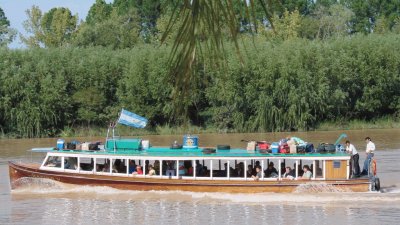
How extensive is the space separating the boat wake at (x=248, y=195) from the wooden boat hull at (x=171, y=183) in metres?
0.13

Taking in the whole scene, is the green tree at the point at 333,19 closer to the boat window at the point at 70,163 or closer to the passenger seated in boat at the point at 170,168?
the boat window at the point at 70,163

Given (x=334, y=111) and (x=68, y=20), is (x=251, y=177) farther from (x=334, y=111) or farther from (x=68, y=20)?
(x=68, y=20)

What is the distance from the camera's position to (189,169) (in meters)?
23.2

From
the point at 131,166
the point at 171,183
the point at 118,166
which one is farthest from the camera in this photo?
the point at 118,166

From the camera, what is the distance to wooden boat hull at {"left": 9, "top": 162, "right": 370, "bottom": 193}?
864 inches

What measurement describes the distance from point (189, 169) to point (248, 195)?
2058mm

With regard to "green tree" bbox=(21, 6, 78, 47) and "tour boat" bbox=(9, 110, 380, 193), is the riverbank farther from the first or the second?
"tour boat" bbox=(9, 110, 380, 193)

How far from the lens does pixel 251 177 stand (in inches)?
891

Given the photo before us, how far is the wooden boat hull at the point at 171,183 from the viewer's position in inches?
864

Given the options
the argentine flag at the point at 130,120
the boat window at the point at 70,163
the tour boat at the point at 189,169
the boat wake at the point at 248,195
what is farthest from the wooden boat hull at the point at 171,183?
the argentine flag at the point at 130,120

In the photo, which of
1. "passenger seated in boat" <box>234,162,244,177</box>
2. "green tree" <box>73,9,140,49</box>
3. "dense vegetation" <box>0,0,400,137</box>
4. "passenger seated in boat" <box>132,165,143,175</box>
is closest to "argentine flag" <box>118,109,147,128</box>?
"passenger seated in boat" <box>132,165,143,175</box>

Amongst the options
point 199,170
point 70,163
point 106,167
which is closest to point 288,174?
point 199,170

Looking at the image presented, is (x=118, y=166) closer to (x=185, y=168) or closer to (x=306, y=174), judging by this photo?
(x=185, y=168)

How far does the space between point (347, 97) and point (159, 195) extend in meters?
A: 32.4
